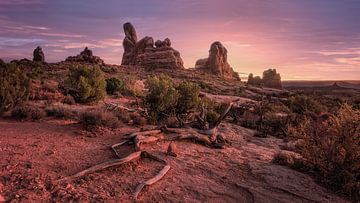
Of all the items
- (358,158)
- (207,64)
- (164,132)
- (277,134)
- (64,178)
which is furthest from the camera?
(207,64)

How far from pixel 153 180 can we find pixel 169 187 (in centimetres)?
35

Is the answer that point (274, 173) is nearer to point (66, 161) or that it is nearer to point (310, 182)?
point (310, 182)

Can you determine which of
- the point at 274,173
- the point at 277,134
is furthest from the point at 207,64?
the point at 274,173

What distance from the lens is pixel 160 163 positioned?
7.20 meters

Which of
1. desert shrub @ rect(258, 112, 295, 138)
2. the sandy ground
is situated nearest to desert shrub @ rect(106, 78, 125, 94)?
desert shrub @ rect(258, 112, 295, 138)

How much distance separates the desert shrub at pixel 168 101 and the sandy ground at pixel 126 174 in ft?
11.7

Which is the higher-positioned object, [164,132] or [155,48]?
[155,48]

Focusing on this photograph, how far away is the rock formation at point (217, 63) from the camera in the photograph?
8800 cm

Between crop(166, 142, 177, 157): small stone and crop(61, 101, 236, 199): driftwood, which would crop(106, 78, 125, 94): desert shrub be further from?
crop(166, 142, 177, 157): small stone

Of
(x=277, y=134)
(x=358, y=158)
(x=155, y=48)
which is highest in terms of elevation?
(x=155, y=48)

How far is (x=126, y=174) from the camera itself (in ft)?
20.8

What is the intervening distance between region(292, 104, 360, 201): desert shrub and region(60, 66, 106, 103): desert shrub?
12.0 m

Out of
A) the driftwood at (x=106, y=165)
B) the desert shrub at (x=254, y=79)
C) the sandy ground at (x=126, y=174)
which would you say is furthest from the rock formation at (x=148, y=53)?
the driftwood at (x=106, y=165)

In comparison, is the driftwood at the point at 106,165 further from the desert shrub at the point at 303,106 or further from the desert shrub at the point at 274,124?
the desert shrub at the point at 303,106
